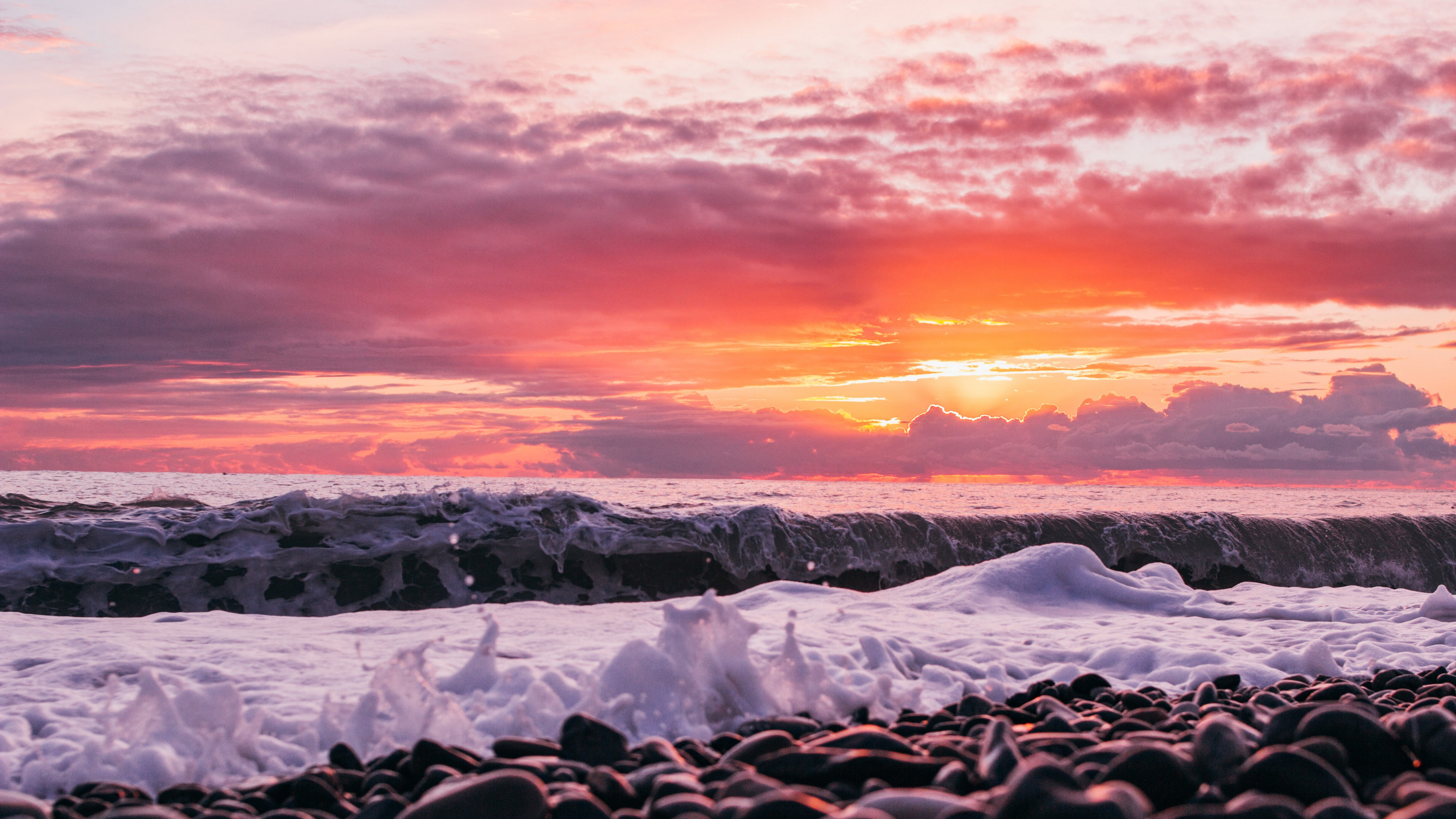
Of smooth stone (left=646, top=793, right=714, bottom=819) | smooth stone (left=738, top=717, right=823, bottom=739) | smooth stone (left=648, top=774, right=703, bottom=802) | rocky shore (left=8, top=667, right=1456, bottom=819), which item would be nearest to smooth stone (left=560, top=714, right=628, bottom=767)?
rocky shore (left=8, top=667, right=1456, bottom=819)

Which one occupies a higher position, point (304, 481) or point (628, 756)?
point (628, 756)

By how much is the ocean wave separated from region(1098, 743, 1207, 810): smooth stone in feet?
31.6

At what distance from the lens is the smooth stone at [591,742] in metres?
3.26

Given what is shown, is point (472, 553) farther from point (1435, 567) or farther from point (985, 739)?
point (1435, 567)

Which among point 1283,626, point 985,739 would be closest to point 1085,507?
point 1283,626

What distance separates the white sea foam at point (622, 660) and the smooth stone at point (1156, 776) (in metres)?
1.97

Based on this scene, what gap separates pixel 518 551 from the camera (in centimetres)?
1200

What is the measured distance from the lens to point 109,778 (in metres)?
3.52

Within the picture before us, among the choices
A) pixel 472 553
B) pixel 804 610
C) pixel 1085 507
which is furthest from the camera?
pixel 1085 507

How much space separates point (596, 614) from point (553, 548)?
5279mm

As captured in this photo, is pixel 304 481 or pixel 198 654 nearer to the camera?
pixel 198 654

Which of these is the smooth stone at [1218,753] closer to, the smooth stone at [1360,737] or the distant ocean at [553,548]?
the smooth stone at [1360,737]

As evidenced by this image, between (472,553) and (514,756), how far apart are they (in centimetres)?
894

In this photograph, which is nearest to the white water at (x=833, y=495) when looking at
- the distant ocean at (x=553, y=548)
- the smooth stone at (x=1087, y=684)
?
the distant ocean at (x=553, y=548)
